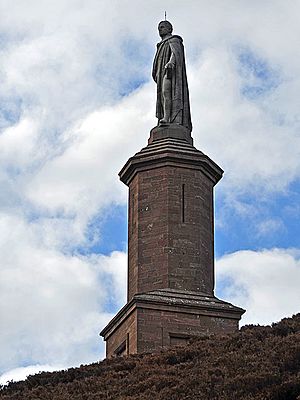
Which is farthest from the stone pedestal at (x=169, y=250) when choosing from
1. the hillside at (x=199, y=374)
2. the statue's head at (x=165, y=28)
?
the statue's head at (x=165, y=28)

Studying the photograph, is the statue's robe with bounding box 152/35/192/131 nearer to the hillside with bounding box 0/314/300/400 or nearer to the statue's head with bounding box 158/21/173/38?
the statue's head with bounding box 158/21/173/38

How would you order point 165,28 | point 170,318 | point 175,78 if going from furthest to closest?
1. point 165,28
2. point 175,78
3. point 170,318

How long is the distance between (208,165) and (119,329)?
17.8ft

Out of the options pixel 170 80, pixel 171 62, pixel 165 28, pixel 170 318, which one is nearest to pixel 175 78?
pixel 170 80

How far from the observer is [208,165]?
1625 inches

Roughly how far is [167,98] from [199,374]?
13.7 metres

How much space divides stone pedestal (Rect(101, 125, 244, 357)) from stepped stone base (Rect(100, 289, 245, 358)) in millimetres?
26

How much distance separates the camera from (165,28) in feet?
145

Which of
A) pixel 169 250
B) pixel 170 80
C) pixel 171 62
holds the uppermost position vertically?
pixel 171 62

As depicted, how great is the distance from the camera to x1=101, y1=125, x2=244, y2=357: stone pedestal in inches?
1495

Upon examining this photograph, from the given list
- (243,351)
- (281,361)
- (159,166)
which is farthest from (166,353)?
(159,166)

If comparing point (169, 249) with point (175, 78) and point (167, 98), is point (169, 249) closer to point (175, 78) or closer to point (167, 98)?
point (167, 98)

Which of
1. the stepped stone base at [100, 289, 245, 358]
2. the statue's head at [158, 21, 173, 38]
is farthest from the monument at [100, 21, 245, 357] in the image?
the statue's head at [158, 21, 173, 38]

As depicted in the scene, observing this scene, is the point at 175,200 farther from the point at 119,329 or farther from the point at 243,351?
the point at 243,351
